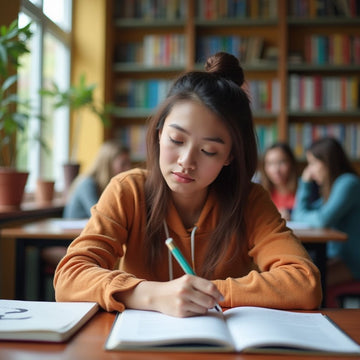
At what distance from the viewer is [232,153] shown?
1185mm

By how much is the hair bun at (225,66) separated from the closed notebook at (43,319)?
67 centimetres

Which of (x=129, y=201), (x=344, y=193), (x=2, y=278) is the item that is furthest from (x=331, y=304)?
(x=2, y=278)

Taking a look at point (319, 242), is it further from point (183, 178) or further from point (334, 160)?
point (183, 178)

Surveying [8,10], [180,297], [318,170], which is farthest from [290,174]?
[180,297]

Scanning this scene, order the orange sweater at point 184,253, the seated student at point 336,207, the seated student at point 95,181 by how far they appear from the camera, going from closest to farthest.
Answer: the orange sweater at point 184,253
the seated student at point 336,207
the seated student at point 95,181

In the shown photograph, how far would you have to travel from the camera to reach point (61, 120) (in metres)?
4.09

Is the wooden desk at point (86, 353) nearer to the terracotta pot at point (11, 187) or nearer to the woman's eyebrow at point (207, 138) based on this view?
the woman's eyebrow at point (207, 138)

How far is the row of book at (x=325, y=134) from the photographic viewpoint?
407cm

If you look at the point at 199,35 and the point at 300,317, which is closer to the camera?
the point at 300,317

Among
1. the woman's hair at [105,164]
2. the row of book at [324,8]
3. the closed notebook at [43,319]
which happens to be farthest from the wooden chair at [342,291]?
the row of book at [324,8]

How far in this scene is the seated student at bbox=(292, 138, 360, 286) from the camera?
8.18 ft

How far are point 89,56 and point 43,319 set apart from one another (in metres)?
3.70

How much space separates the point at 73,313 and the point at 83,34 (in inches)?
146

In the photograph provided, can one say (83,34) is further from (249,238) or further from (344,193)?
(249,238)
